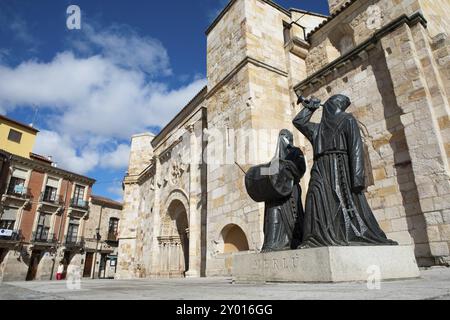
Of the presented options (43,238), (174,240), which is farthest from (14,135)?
(174,240)

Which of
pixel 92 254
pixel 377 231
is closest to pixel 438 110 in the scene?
pixel 377 231

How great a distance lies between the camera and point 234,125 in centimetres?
881

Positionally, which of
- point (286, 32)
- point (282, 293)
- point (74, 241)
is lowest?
point (282, 293)

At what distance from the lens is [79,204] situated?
27266 millimetres

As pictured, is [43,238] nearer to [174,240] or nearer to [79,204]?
[79,204]

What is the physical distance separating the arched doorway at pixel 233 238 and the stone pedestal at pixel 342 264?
14.5 ft

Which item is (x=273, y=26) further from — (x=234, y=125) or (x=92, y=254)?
(x=92, y=254)

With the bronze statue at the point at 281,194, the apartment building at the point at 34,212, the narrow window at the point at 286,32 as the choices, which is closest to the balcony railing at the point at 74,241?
the apartment building at the point at 34,212

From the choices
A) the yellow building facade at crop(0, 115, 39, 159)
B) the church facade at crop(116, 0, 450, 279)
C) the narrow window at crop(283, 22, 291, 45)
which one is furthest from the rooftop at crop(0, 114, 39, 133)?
the narrow window at crop(283, 22, 291, 45)

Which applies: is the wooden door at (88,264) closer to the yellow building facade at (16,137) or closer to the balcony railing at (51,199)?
the balcony railing at (51,199)

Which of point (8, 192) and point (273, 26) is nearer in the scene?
point (273, 26)

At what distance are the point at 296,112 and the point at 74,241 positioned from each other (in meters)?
25.0

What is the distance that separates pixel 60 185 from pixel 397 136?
1081 inches
